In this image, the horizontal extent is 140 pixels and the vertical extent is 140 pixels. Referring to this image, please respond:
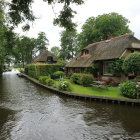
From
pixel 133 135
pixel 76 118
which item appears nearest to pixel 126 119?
pixel 133 135

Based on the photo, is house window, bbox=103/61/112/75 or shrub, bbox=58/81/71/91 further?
house window, bbox=103/61/112/75

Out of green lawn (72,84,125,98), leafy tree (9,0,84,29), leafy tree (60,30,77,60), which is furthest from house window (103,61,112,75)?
leafy tree (60,30,77,60)

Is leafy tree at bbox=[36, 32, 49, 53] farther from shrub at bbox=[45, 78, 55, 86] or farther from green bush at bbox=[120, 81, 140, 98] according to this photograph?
green bush at bbox=[120, 81, 140, 98]

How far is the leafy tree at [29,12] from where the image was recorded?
5719 mm

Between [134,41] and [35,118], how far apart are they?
17379 mm

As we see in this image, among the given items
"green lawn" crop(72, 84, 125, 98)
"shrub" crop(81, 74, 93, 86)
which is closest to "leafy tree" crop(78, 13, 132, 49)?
"shrub" crop(81, 74, 93, 86)

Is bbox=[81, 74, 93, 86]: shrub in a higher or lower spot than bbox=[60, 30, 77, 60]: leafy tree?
lower

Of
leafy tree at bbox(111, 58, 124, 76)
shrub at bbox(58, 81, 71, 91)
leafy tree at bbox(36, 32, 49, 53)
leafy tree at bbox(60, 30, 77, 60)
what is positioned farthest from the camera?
leafy tree at bbox(36, 32, 49, 53)

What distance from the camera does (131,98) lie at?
13.6 m

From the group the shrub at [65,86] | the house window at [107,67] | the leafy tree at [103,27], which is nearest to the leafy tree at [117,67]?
the house window at [107,67]

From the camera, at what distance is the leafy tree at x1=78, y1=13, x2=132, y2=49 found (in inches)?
1550

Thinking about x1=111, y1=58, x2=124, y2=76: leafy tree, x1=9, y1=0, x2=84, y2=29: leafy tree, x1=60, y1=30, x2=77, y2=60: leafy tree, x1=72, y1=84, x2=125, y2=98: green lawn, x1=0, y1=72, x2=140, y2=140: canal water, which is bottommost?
x1=0, y1=72, x2=140, y2=140: canal water

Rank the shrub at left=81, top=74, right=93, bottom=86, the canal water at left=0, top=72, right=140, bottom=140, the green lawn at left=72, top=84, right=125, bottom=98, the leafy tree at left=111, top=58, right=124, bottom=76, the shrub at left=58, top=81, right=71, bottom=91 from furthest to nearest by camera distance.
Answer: the shrub at left=81, top=74, right=93, bottom=86, the leafy tree at left=111, top=58, right=124, bottom=76, the shrub at left=58, top=81, right=71, bottom=91, the green lawn at left=72, top=84, right=125, bottom=98, the canal water at left=0, top=72, right=140, bottom=140

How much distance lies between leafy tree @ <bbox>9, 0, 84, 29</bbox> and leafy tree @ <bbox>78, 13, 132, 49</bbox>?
34065mm
